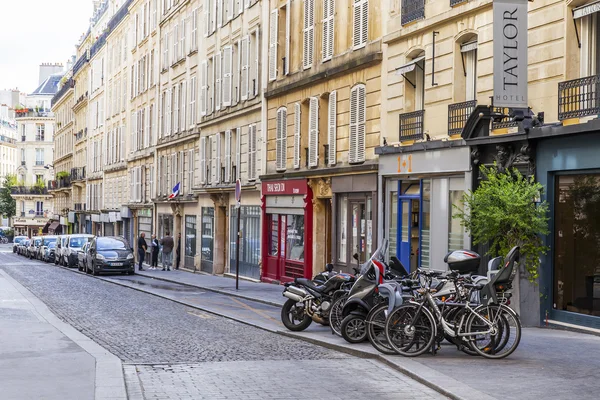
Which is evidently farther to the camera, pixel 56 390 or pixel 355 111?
pixel 355 111

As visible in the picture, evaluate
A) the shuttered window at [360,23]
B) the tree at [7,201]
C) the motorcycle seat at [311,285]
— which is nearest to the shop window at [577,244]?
the motorcycle seat at [311,285]

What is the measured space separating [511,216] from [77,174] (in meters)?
73.7

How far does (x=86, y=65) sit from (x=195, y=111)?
40.5m

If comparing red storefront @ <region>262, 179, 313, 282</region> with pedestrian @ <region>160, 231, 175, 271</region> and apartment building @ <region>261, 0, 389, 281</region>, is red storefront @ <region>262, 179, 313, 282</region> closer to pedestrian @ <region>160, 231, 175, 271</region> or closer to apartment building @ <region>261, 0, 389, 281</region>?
apartment building @ <region>261, 0, 389, 281</region>

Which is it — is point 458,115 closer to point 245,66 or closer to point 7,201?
point 245,66

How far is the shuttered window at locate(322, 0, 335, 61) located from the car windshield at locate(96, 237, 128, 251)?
1638cm

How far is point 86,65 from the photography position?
82.4 m

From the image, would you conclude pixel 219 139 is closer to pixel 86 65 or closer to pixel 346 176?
pixel 346 176

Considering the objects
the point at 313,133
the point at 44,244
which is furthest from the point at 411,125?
the point at 44,244

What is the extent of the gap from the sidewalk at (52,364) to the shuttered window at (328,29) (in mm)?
12849

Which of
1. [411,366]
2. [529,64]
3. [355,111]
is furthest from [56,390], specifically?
[355,111]

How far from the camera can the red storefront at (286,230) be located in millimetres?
29703

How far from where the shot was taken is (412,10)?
22.8 m

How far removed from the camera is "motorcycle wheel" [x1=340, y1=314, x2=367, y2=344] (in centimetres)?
1455
